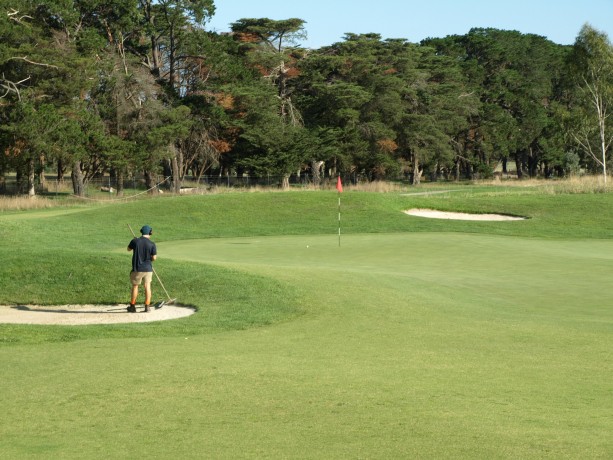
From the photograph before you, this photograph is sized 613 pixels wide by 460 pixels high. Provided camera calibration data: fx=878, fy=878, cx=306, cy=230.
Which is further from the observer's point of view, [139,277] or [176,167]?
[176,167]

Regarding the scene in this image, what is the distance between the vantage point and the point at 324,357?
41.7 ft

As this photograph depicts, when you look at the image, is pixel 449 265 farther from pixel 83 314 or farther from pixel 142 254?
pixel 83 314

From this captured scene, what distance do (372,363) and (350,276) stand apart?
9.88 meters

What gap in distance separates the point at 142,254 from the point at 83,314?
1766 millimetres

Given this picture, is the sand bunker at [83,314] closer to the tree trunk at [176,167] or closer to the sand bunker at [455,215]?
the sand bunker at [455,215]

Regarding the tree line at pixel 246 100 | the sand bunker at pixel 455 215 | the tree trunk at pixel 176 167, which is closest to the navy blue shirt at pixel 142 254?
the sand bunker at pixel 455 215

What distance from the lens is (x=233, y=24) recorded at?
88.5 meters

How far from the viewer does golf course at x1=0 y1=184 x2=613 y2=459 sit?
7957 mm

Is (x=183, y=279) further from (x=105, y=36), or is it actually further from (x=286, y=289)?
(x=105, y=36)

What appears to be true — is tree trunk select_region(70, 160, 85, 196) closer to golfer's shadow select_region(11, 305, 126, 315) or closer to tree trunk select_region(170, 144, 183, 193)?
tree trunk select_region(170, 144, 183, 193)

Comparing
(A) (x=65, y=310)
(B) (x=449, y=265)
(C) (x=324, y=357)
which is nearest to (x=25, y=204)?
(B) (x=449, y=265)

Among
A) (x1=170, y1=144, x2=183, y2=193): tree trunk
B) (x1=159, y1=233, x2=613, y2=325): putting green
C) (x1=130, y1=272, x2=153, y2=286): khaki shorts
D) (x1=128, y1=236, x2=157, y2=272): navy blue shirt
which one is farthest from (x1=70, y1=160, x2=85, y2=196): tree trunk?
(x1=130, y1=272, x2=153, y2=286): khaki shorts

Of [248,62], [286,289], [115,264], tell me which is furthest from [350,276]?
[248,62]

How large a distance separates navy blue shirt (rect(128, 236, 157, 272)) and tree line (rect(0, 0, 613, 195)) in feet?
145
